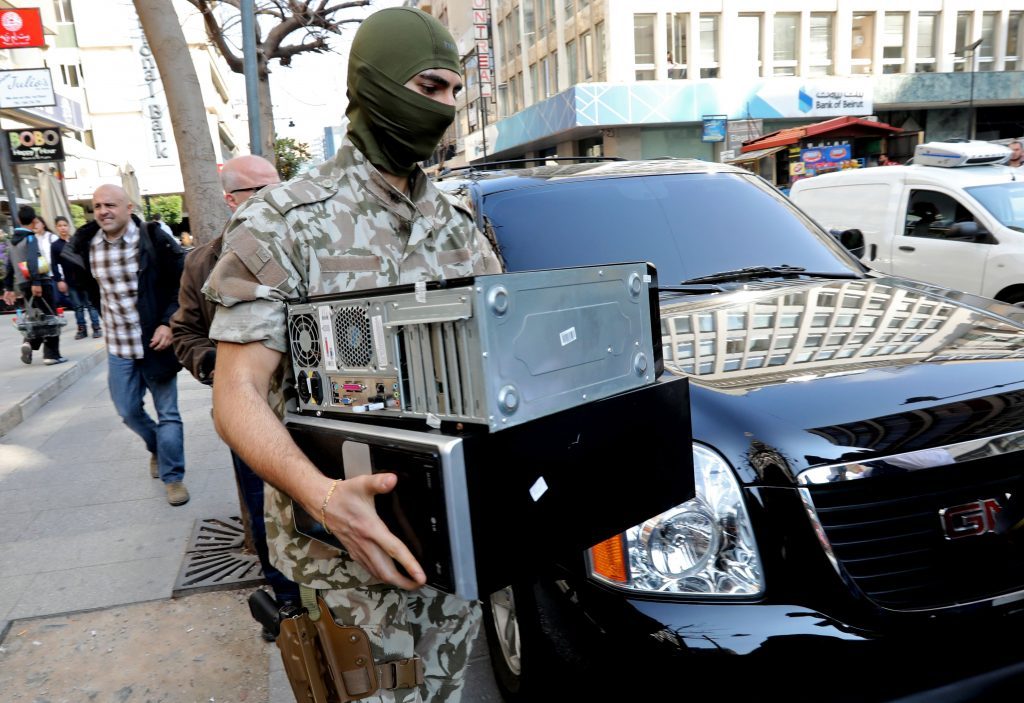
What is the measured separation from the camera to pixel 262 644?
3408 mm

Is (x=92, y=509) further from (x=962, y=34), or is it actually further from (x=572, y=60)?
(x=962, y=34)

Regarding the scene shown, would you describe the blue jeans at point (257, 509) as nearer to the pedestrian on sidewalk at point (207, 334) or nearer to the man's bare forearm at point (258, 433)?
the pedestrian on sidewalk at point (207, 334)

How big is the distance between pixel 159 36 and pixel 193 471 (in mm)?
3085

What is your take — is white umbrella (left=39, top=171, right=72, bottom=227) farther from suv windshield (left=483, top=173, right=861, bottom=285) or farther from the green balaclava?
the green balaclava

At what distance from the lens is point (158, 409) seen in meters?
5.16

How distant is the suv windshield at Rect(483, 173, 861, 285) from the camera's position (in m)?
3.17

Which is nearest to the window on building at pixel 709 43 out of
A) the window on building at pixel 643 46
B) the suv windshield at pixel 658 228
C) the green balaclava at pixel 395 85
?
the window on building at pixel 643 46

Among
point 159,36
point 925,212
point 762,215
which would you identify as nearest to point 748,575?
point 762,215

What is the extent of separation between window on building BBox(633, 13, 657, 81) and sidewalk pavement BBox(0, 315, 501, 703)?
90.5 ft

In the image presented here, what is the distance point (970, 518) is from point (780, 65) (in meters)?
33.7

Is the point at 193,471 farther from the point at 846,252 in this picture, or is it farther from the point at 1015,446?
the point at 1015,446

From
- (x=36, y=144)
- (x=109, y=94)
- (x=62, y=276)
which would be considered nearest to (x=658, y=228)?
(x=62, y=276)

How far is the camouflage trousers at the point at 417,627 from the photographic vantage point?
1818 millimetres

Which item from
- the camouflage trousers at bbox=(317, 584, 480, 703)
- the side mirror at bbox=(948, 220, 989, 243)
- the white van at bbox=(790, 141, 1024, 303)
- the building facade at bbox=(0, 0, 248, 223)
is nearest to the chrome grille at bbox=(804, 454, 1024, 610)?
the camouflage trousers at bbox=(317, 584, 480, 703)
